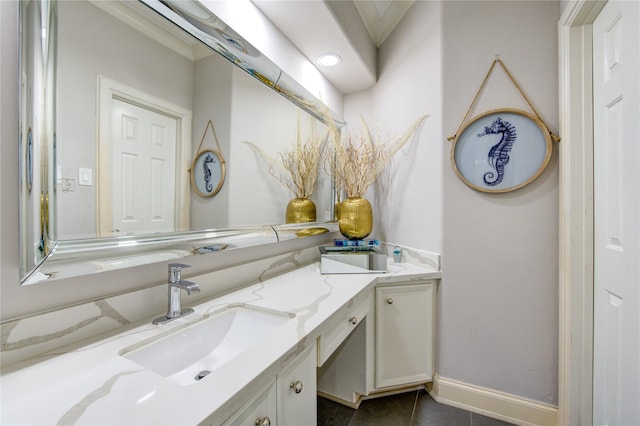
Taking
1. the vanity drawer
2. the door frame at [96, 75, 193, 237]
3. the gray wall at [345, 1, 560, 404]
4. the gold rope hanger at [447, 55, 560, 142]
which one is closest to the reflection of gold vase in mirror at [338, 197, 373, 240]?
the gray wall at [345, 1, 560, 404]

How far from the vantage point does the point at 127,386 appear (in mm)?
579

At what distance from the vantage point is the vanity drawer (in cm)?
96

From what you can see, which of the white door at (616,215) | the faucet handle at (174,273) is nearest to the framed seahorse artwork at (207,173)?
the faucet handle at (174,273)

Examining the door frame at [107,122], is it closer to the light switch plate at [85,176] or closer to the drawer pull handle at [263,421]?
the light switch plate at [85,176]

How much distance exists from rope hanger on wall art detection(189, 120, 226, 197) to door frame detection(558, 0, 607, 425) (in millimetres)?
1589

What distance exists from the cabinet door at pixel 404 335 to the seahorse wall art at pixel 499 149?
0.71m

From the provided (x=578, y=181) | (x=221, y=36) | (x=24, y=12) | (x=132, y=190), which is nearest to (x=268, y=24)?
(x=221, y=36)

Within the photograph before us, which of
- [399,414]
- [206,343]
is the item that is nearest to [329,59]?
[206,343]

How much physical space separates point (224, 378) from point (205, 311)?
429 millimetres

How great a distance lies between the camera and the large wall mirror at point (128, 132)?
67 centimetres

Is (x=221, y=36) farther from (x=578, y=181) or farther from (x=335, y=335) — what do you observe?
(x=578, y=181)

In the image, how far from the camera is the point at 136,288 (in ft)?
2.95

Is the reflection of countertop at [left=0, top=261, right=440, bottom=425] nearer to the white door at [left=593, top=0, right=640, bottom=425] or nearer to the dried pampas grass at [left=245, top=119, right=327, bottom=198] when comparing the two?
the dried pampas grass at [left=245, top=119, right=327, bottom=198]

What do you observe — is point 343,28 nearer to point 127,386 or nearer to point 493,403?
point 127,386
